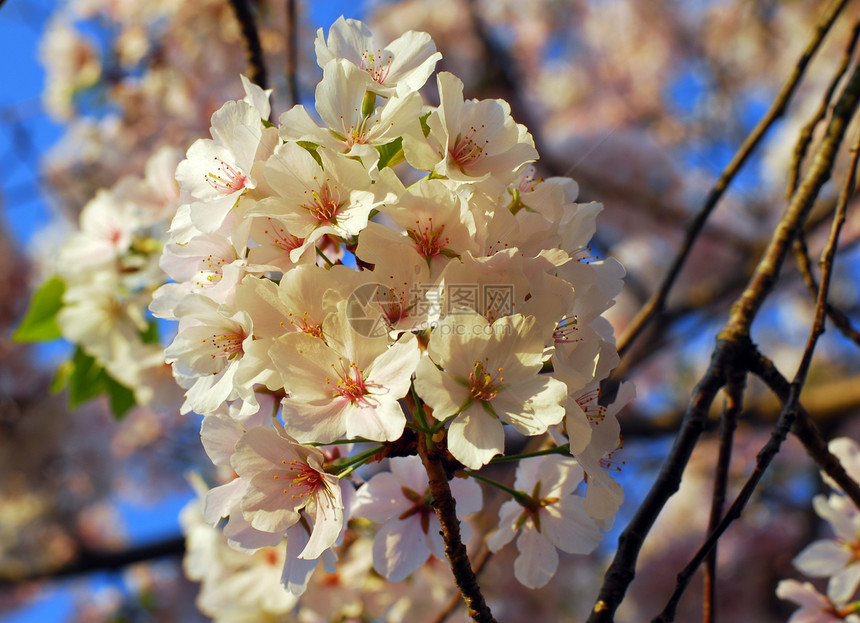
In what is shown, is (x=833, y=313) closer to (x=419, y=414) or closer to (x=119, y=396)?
(x=419, y=414)

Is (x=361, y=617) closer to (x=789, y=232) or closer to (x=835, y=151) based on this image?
(x=789, y=232)

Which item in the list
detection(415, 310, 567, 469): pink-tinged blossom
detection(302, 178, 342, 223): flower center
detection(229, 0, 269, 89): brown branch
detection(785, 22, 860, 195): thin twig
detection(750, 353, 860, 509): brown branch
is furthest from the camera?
detection(229, 0, 269, 89): brown branch

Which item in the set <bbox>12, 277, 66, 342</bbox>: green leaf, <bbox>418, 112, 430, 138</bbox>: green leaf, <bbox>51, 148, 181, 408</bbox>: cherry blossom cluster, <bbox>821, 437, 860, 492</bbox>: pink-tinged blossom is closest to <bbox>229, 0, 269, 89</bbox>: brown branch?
<bbox>51, 148, 181, 408</bbox>: cherry blossom cluster

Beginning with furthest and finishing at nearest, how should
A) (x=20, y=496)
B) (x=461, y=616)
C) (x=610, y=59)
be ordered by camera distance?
(x=610, y=59)
(x=20, y=496)
(x=461, y=616)

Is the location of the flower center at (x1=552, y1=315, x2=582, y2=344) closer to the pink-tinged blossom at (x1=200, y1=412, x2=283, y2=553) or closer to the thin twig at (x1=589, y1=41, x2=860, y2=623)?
the thin twig at (x1=589, y1=41, x2=860, y2=623)

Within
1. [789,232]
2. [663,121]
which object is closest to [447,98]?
[789,232]

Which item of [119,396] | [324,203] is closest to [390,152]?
[324,203]
